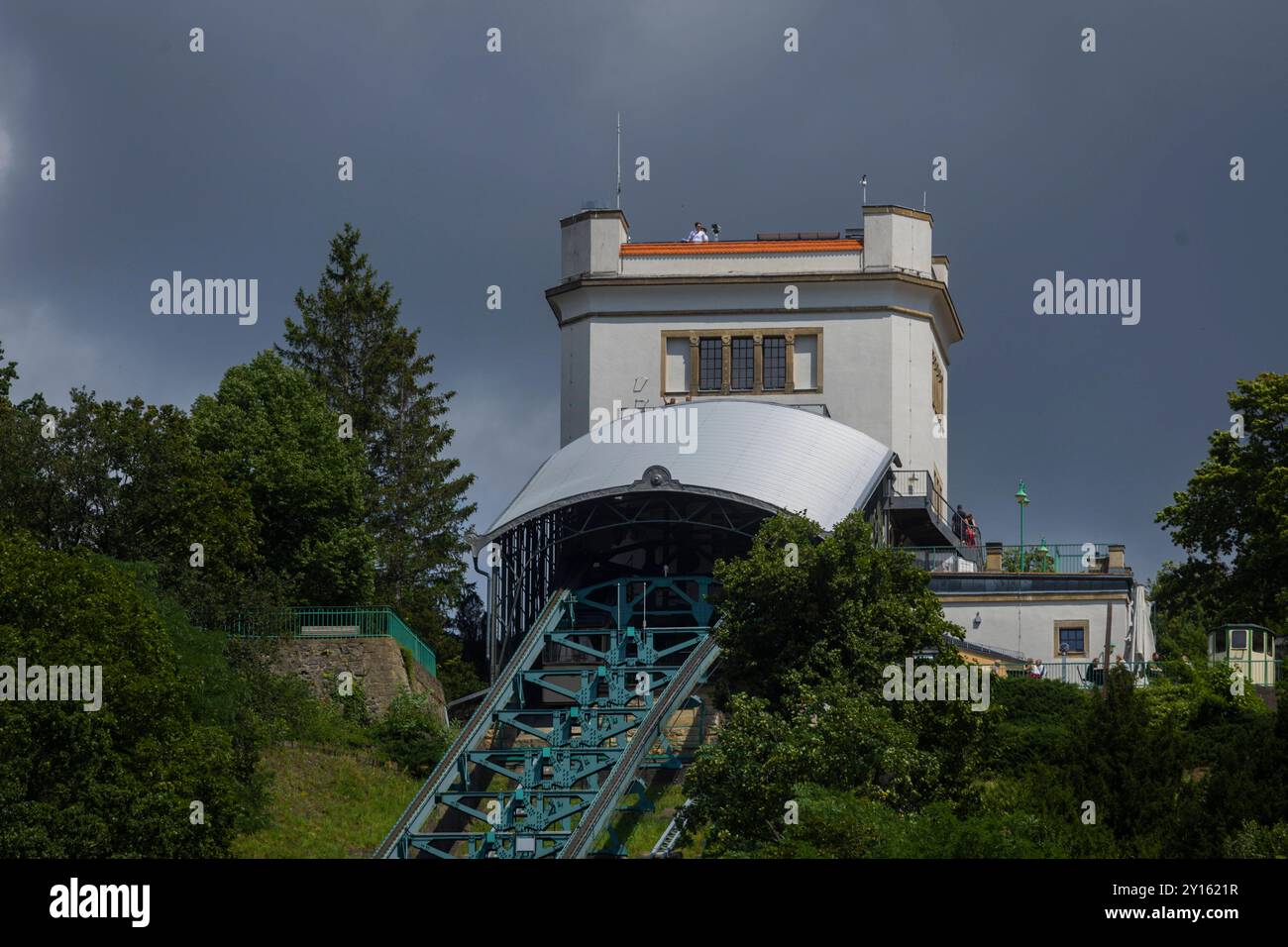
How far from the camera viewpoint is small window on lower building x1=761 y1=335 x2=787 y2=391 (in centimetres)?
6506

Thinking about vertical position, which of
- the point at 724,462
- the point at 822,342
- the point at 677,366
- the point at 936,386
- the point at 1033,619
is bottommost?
the point at 1033,619

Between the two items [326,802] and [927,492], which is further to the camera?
[927,492]

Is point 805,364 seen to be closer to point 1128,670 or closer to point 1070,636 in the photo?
point 1070,636

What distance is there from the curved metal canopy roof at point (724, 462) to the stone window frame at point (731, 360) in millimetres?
4737

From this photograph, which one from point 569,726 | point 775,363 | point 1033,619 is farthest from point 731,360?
point 569,726

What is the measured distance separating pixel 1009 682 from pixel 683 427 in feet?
41.4

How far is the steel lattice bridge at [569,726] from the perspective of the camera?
1711 inches

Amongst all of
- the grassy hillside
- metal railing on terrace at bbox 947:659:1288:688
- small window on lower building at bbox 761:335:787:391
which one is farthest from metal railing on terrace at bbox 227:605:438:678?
small window on lower building at bbox 761:335:787:391

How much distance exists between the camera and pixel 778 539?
4472cm

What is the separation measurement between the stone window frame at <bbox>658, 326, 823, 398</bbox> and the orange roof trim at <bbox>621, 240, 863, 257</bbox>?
223cm

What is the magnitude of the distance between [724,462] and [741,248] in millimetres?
13233

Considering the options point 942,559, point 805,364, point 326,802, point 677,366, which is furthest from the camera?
point 677,366

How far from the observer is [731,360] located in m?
65.2

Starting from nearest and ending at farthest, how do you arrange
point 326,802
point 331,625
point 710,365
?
point 326,802, point 331,625, point 710,365
